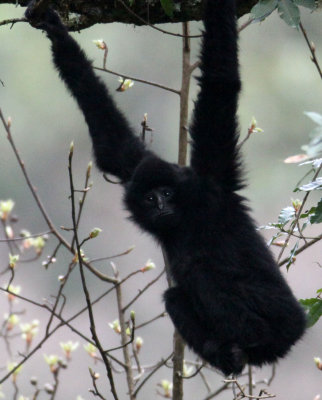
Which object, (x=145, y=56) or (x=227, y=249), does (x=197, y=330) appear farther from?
(x=145, y=56)

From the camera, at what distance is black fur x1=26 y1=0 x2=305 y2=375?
4.49 m

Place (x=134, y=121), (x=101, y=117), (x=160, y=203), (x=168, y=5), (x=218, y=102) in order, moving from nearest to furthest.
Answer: (x=168, y=5)
(x=218, y=102)
(x=160, y=203)
(x=101, y=117)
(x=134, y=121)

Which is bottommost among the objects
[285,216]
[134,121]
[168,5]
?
[285,216]

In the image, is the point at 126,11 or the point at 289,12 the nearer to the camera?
the point at 289,12

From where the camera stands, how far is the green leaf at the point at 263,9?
11.7 feet

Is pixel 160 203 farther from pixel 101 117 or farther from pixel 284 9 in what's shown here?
pixel 284 9

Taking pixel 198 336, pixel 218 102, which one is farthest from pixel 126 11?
pixel 198 336

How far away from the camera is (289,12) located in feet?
11.7

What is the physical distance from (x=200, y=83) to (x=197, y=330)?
1542mm

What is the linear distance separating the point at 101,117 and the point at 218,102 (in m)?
1.24

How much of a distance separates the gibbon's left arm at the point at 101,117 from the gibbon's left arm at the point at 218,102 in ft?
2.47

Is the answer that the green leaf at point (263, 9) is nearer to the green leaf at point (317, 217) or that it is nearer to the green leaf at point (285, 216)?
the green leaf at point (317, 217)

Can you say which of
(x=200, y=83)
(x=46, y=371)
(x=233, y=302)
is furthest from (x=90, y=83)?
(x=46, y=371)

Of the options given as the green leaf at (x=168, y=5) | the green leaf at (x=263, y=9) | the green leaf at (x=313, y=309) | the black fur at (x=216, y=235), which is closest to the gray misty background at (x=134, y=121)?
the black fur at (x=216, y=235)
